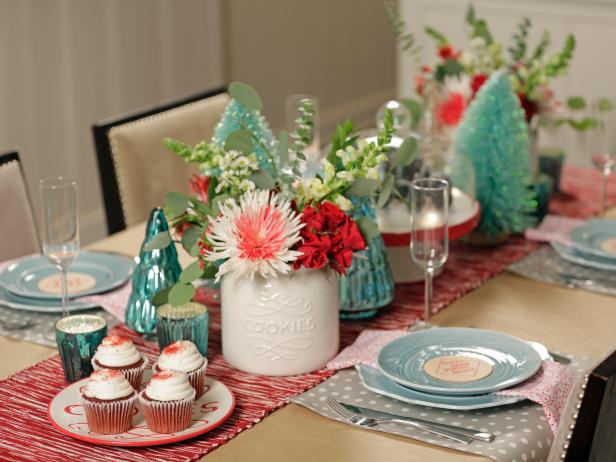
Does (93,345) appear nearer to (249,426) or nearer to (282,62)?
(249,426)

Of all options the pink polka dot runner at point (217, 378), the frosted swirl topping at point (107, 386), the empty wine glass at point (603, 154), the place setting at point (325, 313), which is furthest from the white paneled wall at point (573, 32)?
the frosted swirl topping at point (107, 386)

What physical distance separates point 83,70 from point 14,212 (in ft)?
5.72

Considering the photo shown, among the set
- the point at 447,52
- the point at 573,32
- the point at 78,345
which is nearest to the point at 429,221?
the point at 78,345

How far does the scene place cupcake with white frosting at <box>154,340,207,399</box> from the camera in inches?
54.9

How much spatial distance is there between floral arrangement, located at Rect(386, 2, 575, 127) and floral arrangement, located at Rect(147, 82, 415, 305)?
0.79 m

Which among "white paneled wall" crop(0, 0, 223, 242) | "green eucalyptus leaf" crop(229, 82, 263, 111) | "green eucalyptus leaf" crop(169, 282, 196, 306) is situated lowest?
"white paneled wall" crop(0, 0, 223, 242)

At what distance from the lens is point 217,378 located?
1.53m

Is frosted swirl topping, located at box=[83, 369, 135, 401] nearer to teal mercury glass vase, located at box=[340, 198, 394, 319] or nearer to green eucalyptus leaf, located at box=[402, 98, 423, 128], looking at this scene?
teal mercury glass vase, located at box=[340, 198, 394, 319]

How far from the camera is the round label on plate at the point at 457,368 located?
1502 millimetres

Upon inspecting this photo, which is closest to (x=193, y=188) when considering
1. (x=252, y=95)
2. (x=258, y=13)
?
(x=252, y=95)

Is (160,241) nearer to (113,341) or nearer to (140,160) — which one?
(113,341)

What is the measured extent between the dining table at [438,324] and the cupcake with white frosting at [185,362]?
0.31 feet

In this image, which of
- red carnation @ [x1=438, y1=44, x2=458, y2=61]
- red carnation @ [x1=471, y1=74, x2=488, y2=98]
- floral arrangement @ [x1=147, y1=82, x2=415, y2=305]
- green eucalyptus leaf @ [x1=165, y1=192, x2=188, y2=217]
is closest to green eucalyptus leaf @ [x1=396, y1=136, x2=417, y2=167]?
floral arrangement @ [x1=147, y1=82, x2=415, y2=305]

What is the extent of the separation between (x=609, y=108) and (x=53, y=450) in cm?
126
